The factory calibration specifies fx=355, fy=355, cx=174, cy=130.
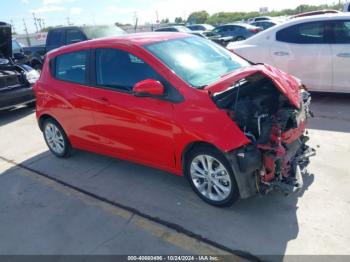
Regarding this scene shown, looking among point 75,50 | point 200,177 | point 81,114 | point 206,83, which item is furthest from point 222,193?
point 75,50

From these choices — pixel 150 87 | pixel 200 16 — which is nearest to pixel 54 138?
pixel 150 87

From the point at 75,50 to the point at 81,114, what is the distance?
0.85m

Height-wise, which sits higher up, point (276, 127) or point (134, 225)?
point (276, 127)

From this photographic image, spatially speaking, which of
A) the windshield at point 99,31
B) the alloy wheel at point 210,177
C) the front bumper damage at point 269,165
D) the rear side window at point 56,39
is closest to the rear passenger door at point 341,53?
the front bumper damage at point 269,165

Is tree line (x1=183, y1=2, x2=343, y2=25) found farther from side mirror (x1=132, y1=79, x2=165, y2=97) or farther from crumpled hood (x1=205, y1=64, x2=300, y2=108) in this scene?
crumpled hood (x1=205, y1=64, x2=300, y2=108)

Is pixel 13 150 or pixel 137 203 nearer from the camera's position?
pixel 137 203

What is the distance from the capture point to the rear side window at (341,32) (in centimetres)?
617

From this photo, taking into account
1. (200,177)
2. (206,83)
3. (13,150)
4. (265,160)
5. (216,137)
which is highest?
(206,83)

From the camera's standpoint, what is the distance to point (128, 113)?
388cm

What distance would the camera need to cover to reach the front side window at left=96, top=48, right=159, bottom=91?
3.80 metres

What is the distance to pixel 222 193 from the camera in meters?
3.44

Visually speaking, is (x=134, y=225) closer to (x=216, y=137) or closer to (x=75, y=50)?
(x=216, y=137)

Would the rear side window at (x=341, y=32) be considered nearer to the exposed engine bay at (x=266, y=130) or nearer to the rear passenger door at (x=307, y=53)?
the rear passenger door at (x=307, y=53)

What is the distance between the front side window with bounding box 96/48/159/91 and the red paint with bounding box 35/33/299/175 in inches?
2.8
